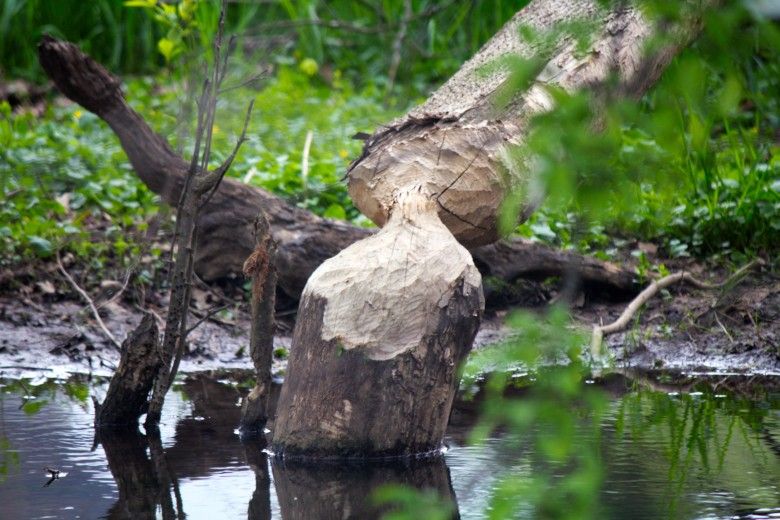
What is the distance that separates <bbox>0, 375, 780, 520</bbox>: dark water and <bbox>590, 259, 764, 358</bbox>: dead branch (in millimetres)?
566

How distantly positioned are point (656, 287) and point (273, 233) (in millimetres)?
1763

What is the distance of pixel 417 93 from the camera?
945 centimetres

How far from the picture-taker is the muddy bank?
16.3ft

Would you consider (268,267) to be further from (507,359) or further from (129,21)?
(129,21)

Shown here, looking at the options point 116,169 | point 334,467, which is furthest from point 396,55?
point 334,467

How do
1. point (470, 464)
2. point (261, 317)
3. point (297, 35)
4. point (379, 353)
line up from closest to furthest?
point (379, 353), point (470, 464), point (261, 317), point (297, 35)

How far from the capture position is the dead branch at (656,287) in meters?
4.86

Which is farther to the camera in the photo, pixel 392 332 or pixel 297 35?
pixel 297 35

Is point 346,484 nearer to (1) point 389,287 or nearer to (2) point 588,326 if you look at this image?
(1) point 389,287

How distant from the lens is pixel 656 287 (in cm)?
532

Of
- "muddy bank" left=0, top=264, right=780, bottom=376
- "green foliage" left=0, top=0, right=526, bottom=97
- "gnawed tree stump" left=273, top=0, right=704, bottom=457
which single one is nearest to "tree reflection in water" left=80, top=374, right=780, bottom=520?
"gnawed tree stump" left=273, top=0, right=704, bottom=457

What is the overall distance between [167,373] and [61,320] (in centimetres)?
157

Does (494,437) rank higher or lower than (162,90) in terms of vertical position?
lower

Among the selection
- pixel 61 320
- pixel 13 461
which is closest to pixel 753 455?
pixel 13 461
